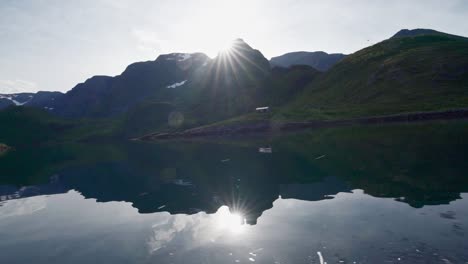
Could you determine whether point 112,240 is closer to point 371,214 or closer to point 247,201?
point 247,201

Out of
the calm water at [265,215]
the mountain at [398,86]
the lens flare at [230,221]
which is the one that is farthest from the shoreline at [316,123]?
the lens flare at [230,221]

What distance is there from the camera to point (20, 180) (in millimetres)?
59281

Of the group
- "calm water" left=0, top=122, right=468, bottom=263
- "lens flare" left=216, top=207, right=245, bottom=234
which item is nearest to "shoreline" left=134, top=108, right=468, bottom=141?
"calm water" left=0, top=122, right=468, bottom=263

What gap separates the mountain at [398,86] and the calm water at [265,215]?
8480cm

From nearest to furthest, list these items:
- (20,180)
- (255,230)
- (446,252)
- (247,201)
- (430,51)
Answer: (446,252), (255,230), (247,201), (20,180), (430,51)

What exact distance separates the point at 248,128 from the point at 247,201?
126 metres

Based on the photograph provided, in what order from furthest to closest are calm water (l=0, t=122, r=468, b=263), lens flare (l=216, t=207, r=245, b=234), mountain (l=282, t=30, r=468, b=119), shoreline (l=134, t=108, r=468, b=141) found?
mountain (l=282, t=30, r=468, b=119) < shoreline (l=134, t=108, r=468, b=141) < lens flare (l=216, t=207, r=245, b=234) < calm water (l=0, t=122, r=468, b=263)

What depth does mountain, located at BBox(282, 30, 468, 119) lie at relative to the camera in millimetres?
122438

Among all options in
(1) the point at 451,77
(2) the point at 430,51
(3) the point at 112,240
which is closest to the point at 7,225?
(3) the point at 112,240

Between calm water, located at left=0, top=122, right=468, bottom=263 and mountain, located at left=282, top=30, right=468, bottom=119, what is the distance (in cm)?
8480

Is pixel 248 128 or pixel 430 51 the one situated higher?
pixel 430 51

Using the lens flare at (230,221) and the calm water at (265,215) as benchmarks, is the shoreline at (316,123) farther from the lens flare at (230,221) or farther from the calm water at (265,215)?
the lens flare at (230,221)

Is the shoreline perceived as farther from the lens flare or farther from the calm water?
the lens flare

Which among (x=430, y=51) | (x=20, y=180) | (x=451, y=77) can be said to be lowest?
(x=20, y=180)
